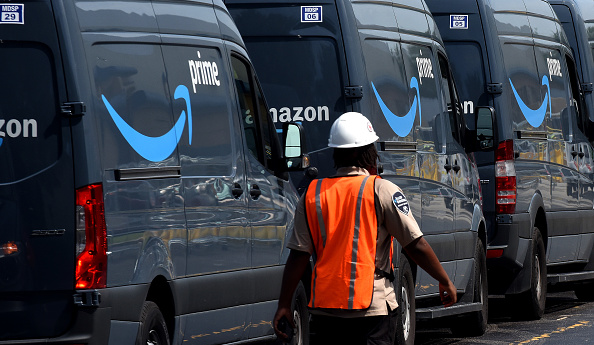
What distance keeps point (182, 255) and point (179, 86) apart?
3.04ft

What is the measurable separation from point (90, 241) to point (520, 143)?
765 cm

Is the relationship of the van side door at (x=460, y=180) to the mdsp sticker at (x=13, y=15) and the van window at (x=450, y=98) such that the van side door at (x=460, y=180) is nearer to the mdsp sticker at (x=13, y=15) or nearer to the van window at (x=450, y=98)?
the van window at (x=450, y=98)

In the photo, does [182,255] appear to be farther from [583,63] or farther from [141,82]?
[583,63]

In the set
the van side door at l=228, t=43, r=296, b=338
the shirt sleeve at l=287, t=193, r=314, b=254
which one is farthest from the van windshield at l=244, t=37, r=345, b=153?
the shirt sleeve at l=287, t=193, r=314, b=254

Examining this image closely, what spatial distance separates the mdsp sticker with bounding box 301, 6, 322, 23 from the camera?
10.7m

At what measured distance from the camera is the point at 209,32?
905 cm

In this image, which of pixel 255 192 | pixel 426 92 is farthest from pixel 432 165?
pixel 255 192

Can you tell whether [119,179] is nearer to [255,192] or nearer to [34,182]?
[34,182]

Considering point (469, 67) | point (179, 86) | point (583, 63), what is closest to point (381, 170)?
point (179, 86)

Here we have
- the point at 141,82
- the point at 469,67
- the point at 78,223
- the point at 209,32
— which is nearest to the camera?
the point at 78,223

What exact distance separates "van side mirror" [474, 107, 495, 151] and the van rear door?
247 inches

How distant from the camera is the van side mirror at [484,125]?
13.0 m

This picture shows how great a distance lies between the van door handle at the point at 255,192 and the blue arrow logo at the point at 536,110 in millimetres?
5354

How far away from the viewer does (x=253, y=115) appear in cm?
976
